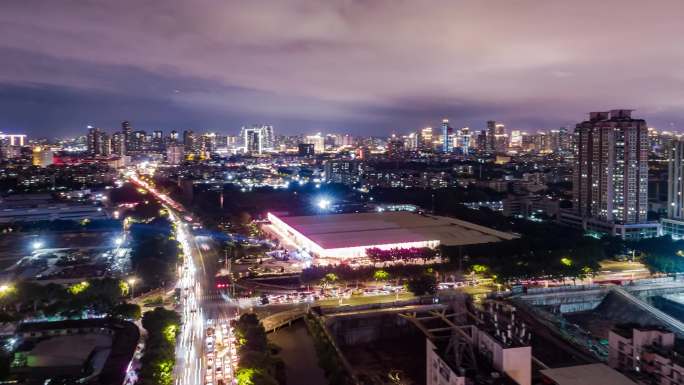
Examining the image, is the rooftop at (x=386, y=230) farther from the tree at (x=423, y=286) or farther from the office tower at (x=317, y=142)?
the office tower at (x=317, y=142)

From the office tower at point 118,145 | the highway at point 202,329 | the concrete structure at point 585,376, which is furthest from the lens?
the office tower at point 118,145

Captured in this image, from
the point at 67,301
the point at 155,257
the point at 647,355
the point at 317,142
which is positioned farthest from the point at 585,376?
the point at 317,142

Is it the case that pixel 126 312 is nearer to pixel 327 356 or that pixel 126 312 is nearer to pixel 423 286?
pixel 327 356

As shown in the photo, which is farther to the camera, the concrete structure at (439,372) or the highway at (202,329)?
the highway at (202,329)

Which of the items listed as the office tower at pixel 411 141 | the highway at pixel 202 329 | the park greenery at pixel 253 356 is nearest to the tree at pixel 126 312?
the highway at pixel 202 329

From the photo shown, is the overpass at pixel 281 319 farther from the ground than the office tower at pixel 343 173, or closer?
closer

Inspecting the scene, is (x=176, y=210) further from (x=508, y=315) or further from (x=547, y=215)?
(x=508, y=315)

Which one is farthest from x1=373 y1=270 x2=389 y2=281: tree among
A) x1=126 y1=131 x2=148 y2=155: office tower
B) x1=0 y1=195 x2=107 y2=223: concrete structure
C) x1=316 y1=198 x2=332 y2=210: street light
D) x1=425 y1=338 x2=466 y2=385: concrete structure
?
x1=126 y1=131 x2=148 y2=155: office tower
